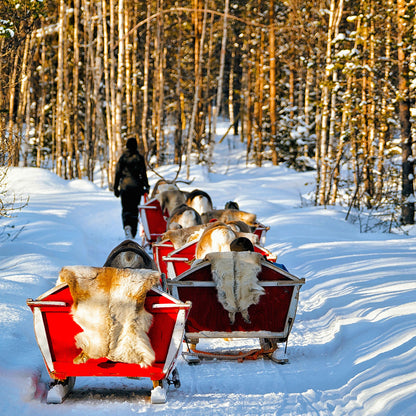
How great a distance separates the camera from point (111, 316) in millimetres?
4715

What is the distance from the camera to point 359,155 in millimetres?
20406

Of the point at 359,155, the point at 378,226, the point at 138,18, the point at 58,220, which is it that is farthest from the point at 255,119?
the point at 58,220

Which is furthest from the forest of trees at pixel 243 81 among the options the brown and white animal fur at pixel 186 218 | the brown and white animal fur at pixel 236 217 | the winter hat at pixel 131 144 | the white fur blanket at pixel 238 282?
the white fur blanket at pixel 238 282

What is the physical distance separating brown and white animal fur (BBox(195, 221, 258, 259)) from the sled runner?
1.07m

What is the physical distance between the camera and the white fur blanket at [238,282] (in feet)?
19.5

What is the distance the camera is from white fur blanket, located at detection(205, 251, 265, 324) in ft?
19.5

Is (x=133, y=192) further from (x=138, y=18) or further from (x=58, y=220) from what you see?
(x=138, y=18)

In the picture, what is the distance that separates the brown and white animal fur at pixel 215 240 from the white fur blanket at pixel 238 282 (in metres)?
1.09

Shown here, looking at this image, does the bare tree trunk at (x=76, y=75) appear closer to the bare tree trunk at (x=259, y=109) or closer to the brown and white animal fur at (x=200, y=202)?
the bare tree trunk at (x=259, y=109)

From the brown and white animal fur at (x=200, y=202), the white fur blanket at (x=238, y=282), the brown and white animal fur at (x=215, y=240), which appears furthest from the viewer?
the brown and white animal fur at (x=200, y=202)

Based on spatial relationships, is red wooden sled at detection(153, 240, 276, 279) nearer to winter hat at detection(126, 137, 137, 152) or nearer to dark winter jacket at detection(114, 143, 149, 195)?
dark winter jacket at detection(114, 143, 149, 195)

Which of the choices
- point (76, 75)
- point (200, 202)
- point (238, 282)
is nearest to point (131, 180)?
point (200, 202)

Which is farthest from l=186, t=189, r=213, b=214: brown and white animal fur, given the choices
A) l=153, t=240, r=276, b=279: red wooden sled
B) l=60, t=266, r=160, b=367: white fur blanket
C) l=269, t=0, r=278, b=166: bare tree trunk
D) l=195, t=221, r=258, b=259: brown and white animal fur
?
l=269, t=0, r=278, b=166: bare tree trunk

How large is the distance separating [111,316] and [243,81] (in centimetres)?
4423
